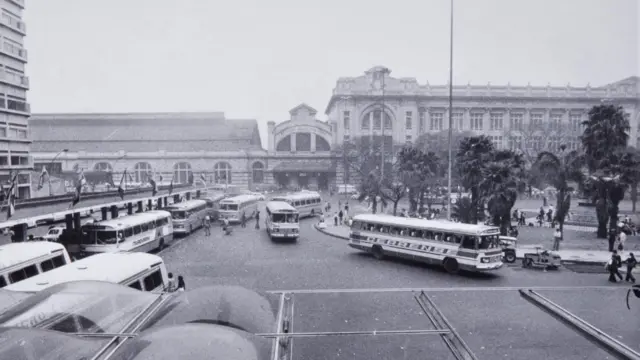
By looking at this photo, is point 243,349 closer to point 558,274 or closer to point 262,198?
point 558,274

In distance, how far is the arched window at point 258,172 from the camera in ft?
220

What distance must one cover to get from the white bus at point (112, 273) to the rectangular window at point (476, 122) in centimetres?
6808

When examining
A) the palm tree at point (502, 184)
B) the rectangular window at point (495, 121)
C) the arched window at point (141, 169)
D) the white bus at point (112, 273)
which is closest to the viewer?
the white bus at point (112, 273)

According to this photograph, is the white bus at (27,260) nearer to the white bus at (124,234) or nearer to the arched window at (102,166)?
the white bus at (124,234)

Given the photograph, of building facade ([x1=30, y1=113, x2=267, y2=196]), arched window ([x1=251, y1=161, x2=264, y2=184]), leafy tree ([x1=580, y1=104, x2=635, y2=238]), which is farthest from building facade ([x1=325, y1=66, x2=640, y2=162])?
leafy tree ([x1=580, y1=104, x2=635, y2=238])

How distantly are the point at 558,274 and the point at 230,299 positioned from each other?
18082mm

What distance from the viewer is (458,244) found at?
1855cm

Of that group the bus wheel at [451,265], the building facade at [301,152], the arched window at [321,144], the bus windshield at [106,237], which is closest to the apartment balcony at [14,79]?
the bus windshield at [106,237]

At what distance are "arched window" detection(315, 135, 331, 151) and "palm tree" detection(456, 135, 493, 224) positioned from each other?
147ft

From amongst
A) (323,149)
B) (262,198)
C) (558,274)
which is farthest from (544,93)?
(558,274)

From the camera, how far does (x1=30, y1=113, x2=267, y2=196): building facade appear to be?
56.3m

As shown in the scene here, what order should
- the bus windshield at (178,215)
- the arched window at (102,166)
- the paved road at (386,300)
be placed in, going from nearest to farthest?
the paved road at (386,300), the bus windshield at (178,215), the arched window at (102,166)

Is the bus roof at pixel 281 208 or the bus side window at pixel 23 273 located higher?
the bus roof at pixel 281 208

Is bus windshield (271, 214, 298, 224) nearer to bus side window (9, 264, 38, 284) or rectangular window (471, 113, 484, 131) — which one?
bus side window (9, 264, 38, 284)
